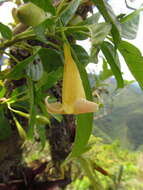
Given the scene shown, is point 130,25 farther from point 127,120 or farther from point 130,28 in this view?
point 127,120

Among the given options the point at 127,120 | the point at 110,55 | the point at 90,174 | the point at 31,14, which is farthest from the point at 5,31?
the point at 127,120

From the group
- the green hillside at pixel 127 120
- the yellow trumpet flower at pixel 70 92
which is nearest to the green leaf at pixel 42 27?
A: the yellow trumpet flower at pixel 70 92

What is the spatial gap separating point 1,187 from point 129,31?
72 cm

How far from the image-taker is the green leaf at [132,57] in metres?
0.37

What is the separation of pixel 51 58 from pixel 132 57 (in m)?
0.15

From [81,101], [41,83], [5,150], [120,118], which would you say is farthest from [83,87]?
[120,118]

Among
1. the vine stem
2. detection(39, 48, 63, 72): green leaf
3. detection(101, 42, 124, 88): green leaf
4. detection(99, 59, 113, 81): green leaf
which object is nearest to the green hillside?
detection(99, 59, 113, 81): green leaf

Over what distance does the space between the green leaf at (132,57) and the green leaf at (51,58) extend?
0.12m

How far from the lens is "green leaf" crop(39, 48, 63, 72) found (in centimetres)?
46

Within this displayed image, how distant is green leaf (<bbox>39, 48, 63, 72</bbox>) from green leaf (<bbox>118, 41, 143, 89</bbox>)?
0.12 meters

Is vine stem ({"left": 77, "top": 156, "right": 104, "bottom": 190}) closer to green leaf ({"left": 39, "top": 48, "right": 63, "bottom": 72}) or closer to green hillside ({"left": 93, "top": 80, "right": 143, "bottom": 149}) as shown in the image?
green leaf ({"left": 39, "top": 48, "right": 63, "bottom": 72})

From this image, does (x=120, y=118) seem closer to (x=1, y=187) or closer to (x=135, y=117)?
(x=135, y=117)

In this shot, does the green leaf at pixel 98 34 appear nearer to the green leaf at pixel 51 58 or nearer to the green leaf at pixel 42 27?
the green leaf at pixel 42 27

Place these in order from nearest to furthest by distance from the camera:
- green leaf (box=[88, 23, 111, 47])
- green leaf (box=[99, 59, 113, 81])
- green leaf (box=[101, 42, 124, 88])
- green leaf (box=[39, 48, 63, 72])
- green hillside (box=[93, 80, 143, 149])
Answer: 1. green leaf (box=[88, 23, 111, 47])
2. green leaf (box=[101, 42, 124, 88])
3. green leaf (box=[39, 48, 63, 72])
4. green leaf (box=[99, 59, 113, 81])
5. green hillside (box=[93, 80, 143, 149])
